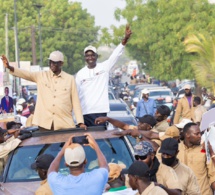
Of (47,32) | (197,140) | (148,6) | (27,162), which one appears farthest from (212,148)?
(47,32)

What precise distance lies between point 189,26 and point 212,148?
34913mm

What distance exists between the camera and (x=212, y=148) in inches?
303

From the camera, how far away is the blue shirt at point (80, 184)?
647 cm

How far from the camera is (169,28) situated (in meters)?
46.2

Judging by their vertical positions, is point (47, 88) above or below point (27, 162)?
above

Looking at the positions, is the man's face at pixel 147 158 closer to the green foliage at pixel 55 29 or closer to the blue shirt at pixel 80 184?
the blue shirt at pixel 80 184

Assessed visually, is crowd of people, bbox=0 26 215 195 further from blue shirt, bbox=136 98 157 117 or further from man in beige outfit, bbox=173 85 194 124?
blue shirt, bbox=136 98 157 117

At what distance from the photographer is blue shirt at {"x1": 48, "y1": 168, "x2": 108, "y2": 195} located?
647cm

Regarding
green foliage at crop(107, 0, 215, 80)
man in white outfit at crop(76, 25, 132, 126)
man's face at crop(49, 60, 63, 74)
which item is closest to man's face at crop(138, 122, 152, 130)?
man in white outfit at crop(76, 25, 132, 126)

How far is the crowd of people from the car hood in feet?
0.75

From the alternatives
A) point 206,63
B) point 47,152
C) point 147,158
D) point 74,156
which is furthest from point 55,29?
point 74,156

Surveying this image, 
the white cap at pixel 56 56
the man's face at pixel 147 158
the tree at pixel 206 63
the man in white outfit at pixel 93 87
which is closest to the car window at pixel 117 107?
the tree at pixel 206 63

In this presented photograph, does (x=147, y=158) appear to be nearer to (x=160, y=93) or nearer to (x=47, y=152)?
(x=47, y=152)

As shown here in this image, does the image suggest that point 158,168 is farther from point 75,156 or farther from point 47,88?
point 47,88
